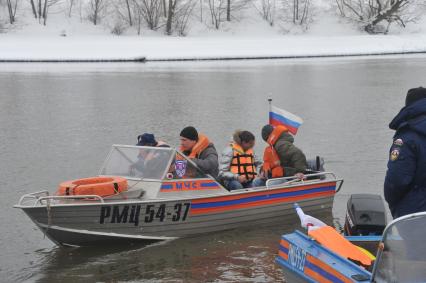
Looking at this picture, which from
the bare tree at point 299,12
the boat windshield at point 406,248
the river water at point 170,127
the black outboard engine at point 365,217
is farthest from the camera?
the bare tree at point 299,12

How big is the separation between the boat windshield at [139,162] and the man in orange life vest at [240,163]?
114 centimetres

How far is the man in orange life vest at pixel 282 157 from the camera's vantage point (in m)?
9.60

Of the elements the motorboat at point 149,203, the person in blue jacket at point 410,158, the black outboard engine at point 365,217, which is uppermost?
the person in blue jacket at point 410,158

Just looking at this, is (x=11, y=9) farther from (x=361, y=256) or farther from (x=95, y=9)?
(x=361, y=256)

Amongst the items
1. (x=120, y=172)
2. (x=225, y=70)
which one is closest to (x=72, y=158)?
(x=120, y=172)

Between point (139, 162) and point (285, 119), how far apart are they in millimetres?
2962

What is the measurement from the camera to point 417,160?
4910 mm

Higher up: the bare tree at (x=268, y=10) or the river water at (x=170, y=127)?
the bare tree at (x=268, y=10)

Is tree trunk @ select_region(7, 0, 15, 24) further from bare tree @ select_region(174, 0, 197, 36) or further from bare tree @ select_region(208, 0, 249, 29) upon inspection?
bare tree @ select_region(208, 0, 249, 29)

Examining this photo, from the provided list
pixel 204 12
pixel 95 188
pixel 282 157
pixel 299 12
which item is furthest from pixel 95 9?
pixel 95 188

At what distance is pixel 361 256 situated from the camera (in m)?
5.19

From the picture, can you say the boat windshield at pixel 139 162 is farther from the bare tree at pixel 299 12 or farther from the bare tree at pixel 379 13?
the bare tree at pixel 379 13

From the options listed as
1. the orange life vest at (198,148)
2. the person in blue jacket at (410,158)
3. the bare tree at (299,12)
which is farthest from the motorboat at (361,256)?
the bare tree at (299,12)

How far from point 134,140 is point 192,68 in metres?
25.3
